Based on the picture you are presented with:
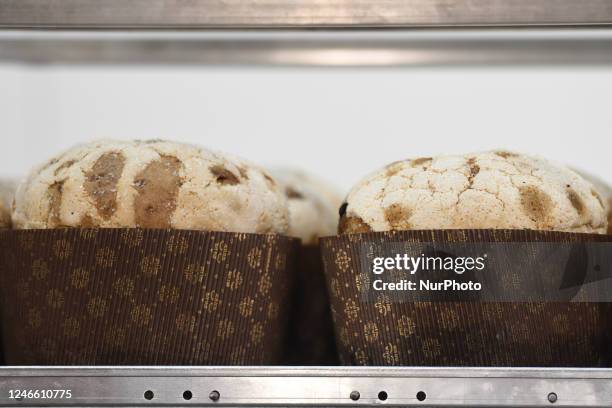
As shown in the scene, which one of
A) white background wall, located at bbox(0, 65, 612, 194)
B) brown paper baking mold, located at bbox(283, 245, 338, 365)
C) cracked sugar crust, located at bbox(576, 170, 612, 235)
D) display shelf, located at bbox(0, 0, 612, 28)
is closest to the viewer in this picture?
display shelf, located at bbox(0, 0, 612, 28)

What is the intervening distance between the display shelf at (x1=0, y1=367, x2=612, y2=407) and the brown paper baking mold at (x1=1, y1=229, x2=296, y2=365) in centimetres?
6

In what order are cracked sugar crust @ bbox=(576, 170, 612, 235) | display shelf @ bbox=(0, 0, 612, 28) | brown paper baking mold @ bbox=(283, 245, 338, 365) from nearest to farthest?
display shelf @ bbox=(0, 0, 612, 28) < cracked sugar crust @ bbox=(576, 170, 612, 235) < brown paper baking mold @ bbox=(283, 245, 338, 365)

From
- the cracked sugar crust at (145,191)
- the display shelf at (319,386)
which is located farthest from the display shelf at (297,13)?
the display shelf at (319,386)

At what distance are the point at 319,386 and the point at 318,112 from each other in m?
0.86

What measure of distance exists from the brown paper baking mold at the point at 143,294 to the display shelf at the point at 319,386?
0.06 metres

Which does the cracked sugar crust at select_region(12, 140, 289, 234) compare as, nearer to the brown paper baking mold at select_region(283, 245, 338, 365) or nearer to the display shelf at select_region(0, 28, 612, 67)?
the brown paper baking mold at select_region(283, 245, 338, 365)

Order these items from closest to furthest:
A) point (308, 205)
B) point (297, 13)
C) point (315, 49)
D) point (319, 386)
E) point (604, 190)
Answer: point (319, 386)
point (297, 13)
point (604, 190)
point (308, 205)
point (315, 49)

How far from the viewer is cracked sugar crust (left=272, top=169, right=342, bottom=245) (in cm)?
130

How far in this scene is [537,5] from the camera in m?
1.08

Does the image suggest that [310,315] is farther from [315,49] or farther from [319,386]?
[315,49]

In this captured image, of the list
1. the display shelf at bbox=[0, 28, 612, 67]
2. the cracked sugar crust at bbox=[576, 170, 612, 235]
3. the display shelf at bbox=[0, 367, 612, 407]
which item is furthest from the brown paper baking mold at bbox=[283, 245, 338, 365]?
the display shelf at bbox=[0, 28, 612, 67]

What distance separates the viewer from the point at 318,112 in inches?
67.7

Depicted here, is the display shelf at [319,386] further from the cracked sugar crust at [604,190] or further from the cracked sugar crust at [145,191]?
the cracked sugar crust at [604,190]

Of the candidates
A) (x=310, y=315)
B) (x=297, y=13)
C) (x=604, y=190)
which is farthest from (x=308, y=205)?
(x=604, y=190)
